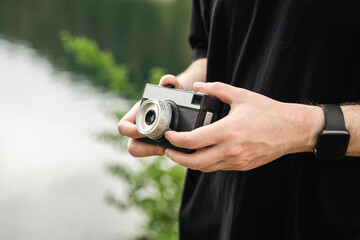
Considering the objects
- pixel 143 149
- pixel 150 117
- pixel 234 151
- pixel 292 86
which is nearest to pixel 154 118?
pixel 150 117

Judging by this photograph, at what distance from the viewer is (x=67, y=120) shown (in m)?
7.26

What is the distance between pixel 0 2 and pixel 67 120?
11911 mm

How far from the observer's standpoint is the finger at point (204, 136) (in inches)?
34.6

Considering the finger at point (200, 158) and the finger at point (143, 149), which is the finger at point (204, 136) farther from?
the finger at point (143, 149)

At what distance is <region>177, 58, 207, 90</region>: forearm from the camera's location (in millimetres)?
1383

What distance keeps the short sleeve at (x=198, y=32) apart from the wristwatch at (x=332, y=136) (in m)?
0.61

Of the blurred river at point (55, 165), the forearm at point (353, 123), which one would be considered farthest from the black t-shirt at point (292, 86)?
the blurred river at point (55, 165)

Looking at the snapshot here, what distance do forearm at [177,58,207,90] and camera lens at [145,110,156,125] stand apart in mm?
328

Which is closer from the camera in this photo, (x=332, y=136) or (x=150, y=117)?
(x=332, y=136)

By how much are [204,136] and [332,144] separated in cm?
30

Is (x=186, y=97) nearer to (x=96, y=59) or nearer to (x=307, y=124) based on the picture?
(x=307, y=124)

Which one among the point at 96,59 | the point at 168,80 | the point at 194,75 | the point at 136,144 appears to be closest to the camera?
the point at 136,144

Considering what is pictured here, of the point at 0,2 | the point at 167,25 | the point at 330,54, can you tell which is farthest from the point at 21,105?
the point at 0,2

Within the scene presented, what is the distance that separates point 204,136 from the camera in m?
0.89
